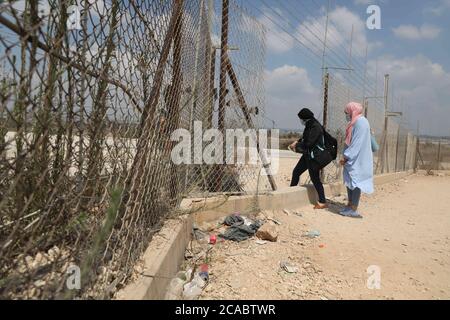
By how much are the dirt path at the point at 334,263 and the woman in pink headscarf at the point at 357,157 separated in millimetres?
676

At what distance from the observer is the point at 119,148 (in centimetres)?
248

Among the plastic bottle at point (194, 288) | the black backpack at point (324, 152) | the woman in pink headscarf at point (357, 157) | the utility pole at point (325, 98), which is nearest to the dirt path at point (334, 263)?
the plastic bottle at point (194, 288)

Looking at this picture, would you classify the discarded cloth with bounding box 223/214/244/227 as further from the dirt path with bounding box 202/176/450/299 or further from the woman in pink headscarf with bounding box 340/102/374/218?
the woman in pink headscarf with bounding box 340/102/374/218

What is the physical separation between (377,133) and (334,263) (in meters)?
9.90

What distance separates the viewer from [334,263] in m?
3.11

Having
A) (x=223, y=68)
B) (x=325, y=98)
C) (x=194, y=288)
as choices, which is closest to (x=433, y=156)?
(x=325, y=98)

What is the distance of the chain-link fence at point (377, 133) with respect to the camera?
736 centimetres

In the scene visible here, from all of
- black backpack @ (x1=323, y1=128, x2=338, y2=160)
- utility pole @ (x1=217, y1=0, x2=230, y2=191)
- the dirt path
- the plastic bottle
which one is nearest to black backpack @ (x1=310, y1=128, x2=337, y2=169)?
black backpack @ (x1=323, y1=128, x2=338, y2=160)

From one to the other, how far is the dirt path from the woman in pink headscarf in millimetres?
676

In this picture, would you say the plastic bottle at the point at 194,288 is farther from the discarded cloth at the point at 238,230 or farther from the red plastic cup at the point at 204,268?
the discarded cloth at the point at 238,230

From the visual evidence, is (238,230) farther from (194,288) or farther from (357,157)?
(357,157)

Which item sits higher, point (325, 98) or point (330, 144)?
point (325, 98)

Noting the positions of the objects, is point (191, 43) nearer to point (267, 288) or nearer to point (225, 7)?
point (225, 7)

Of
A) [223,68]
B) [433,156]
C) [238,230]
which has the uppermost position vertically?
[223,68]
